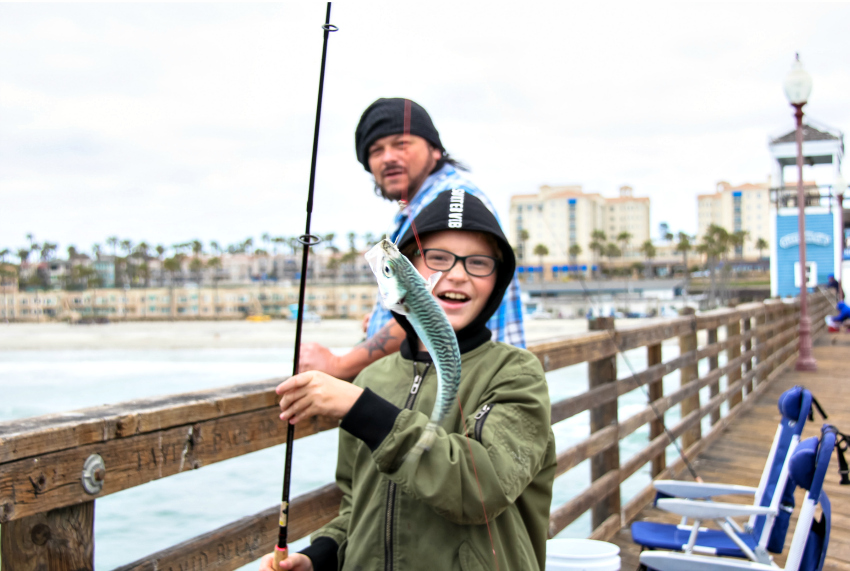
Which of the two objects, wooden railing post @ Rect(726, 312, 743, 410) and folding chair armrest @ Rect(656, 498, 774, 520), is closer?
folding chair armrest @ Rect(656, 498, 774, 520)

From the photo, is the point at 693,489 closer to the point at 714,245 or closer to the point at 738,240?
the point at 738,240

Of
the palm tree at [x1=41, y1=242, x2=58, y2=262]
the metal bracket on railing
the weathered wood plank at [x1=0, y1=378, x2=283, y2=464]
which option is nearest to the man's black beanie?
the weathered wood plank at [x1=0, y1=378, x2=283, y2=464]

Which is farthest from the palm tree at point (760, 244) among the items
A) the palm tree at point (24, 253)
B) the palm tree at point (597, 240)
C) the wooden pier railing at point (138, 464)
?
the wooden pier railing at point (138, 464)

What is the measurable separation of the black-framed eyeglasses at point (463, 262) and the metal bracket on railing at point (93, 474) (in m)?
0.67

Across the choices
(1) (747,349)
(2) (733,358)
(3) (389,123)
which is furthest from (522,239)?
(1) (747,349)

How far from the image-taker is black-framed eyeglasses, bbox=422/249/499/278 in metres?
1.09

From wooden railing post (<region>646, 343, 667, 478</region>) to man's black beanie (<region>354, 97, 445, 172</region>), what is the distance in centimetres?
276

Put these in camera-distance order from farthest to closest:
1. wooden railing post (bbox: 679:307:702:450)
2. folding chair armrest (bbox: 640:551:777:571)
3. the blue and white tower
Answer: the blue and white tower < wooden railing post (bbox: 679:307:702:450) < folding chair armrest (bbox: 640:551:777:571)

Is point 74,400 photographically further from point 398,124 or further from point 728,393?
point 398,124

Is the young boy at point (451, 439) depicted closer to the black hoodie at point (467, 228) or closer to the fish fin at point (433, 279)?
the black hoodie at point (467, 228)

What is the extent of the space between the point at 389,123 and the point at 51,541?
98 centimetres

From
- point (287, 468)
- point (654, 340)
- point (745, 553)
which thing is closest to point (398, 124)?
point (287, 468)

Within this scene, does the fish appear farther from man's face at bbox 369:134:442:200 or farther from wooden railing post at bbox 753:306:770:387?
wooden railing post at bbox 753:306:770:387

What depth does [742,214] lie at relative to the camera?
94.7 meters
